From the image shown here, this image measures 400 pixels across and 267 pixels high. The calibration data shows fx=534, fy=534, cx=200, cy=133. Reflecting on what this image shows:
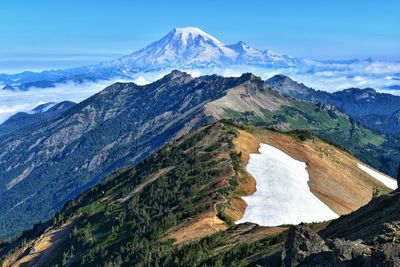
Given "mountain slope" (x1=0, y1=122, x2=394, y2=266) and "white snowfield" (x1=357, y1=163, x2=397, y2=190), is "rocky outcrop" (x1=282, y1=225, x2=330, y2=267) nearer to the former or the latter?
"mountain slope" (x1=0, y1=122, x2=394, y2=266)

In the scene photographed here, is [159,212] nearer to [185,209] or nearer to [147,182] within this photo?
[185,209]

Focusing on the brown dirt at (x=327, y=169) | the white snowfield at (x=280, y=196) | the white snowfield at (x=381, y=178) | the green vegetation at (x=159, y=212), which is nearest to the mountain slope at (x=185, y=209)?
the green vegetation at (x=159, y=212)

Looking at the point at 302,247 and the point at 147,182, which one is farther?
the point at 147,182

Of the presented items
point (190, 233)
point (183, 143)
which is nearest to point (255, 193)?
point (190, 233)

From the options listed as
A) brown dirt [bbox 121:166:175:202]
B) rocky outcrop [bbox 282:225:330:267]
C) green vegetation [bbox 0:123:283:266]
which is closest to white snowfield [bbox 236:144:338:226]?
green vegetation [bbox 0:123:283:266]

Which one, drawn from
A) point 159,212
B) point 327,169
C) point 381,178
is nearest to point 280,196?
point 159,212

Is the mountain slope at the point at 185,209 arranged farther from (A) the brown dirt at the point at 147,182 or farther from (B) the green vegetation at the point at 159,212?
(A) the brown dirt at the point at 147,182

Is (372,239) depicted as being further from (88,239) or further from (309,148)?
(309,148)
